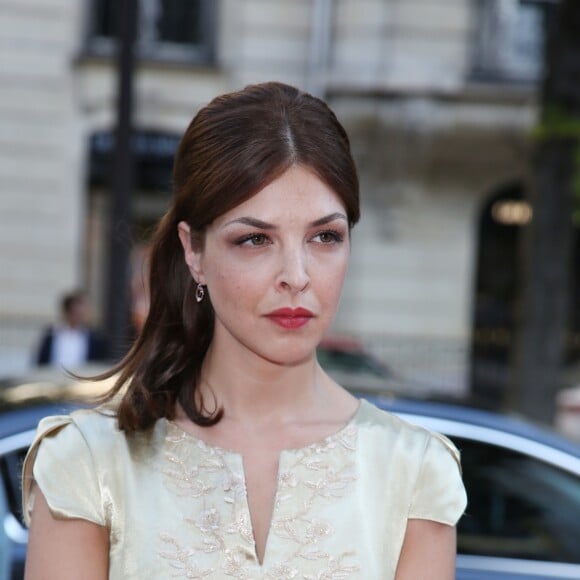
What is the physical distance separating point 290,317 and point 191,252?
245 millimetres

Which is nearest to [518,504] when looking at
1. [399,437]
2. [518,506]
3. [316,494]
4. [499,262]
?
[518,506]

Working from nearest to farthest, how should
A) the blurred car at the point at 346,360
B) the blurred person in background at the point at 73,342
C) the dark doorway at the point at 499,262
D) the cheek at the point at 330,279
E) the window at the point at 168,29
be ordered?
the cheek at the point at 330,279
the blurred car at the point at 346,360
the blurred person in background at the point at 73,342
the window at the point at 168,29
the dark doorway at the point at 499,262

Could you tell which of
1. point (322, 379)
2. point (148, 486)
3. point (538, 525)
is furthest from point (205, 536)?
point (538, 525)

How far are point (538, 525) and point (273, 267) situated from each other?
2410 millimetres

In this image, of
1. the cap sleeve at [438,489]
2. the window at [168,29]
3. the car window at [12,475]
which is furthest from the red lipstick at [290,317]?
the window at [168,29]

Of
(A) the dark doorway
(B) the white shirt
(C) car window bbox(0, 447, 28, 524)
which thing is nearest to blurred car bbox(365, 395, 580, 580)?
(C) car window bbox(0, 447, 28, 524)

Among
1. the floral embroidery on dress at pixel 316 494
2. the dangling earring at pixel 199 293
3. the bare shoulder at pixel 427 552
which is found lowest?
the bare shoulder at pixel 427 552

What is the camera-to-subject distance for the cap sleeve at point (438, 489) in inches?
79.4

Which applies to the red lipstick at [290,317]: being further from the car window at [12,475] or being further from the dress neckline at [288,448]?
the car window at [12,475]

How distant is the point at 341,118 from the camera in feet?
47.9

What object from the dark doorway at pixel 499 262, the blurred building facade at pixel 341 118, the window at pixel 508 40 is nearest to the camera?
the blurred building facade at pixel 341 118

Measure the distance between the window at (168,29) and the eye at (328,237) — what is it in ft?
44.9

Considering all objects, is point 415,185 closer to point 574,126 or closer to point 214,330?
point 574,126

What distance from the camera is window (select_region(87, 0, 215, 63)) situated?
15.4 meters
